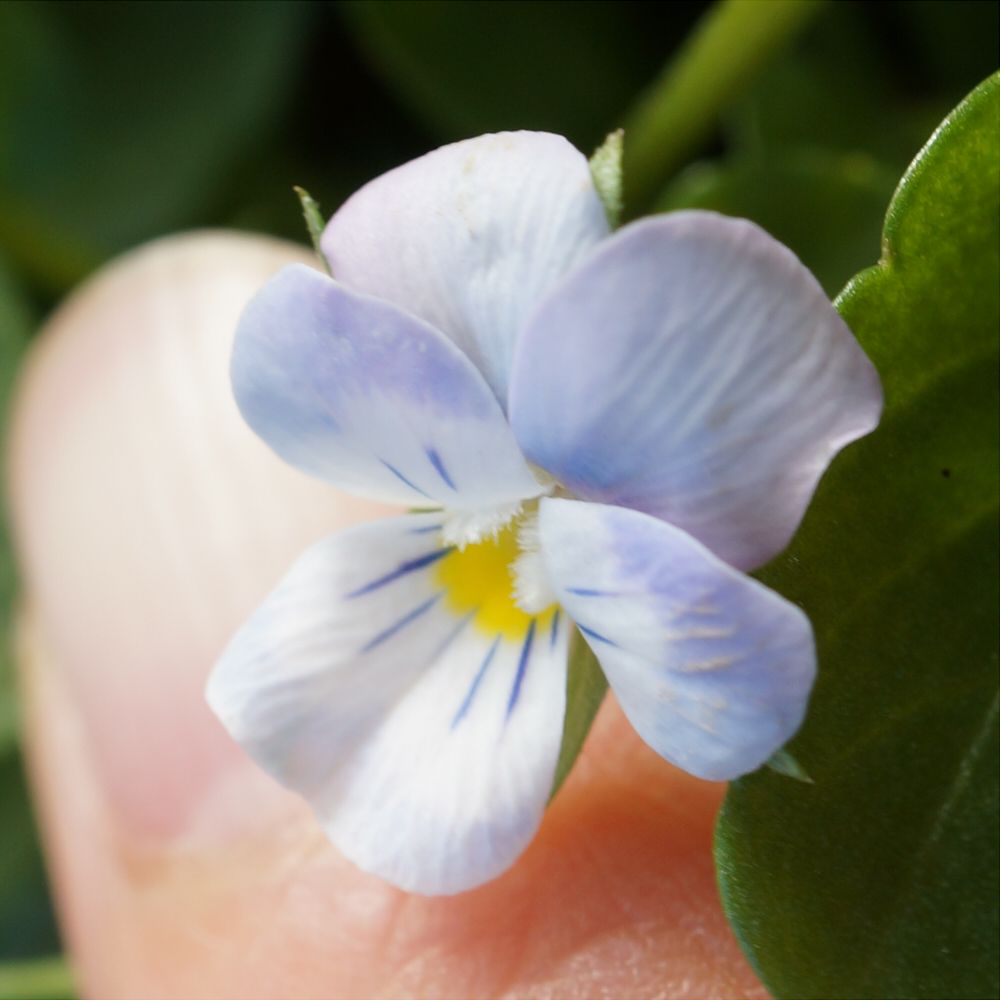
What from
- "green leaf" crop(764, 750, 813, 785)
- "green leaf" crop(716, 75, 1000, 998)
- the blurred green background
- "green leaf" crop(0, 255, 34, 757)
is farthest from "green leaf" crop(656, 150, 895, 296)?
"green leaf" crop(0, 255, 34, 757)

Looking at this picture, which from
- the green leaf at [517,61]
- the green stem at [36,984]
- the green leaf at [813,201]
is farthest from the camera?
the green stem at [36,984]

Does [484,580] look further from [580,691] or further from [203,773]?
[203,773]

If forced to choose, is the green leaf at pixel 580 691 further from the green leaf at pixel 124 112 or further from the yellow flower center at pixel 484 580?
the green leaf at pixel 124 112

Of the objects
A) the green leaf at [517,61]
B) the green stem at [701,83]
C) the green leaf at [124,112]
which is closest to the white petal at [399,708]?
the green stem at [701,83]

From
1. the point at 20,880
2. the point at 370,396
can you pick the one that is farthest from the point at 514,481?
the point at 20,880

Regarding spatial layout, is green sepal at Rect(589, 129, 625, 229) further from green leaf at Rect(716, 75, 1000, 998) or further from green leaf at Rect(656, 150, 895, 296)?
green leaf at Rect(656, 150, 895, 296)

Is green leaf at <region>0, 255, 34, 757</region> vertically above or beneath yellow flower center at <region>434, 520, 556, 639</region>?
beneath

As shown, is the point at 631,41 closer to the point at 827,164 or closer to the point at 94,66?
the point at 827,164

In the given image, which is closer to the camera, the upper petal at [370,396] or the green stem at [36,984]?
the upper petal at [370,396]
